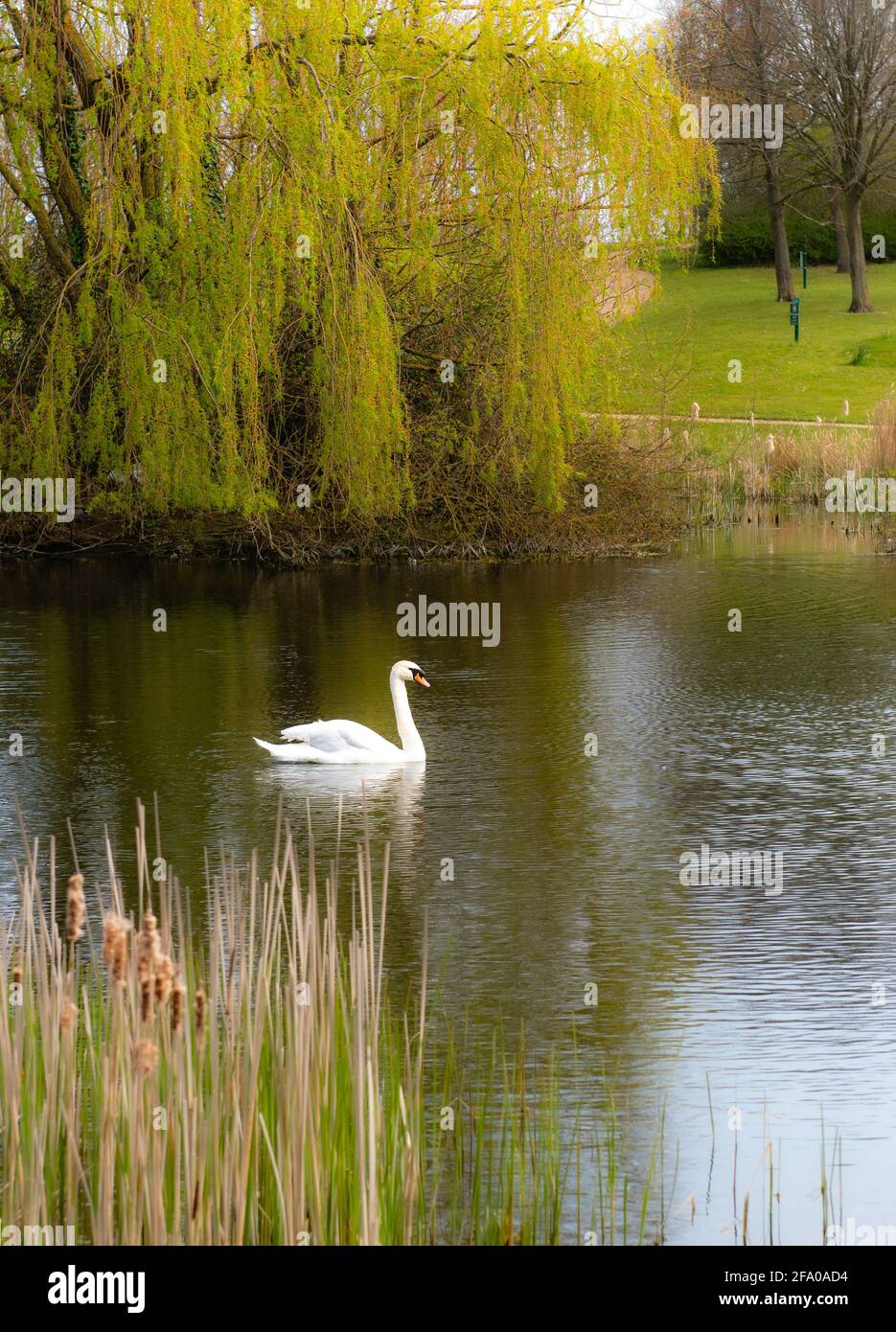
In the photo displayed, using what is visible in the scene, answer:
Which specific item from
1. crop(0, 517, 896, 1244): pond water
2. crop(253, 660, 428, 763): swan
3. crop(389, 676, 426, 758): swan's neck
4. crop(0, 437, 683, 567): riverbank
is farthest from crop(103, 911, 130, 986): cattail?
crop(0, 437, 683, 567): riverbank

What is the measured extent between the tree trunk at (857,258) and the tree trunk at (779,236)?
181 centimetres

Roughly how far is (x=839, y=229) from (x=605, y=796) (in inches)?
2075

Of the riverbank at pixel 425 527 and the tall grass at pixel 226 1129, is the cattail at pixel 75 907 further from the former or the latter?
the riverbank at pixel 425 527

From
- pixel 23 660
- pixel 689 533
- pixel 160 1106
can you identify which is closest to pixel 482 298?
pixel 689 533

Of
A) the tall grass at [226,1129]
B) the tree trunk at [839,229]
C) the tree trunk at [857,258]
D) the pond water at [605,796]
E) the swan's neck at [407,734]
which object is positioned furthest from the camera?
the tree trunk at [839,229]

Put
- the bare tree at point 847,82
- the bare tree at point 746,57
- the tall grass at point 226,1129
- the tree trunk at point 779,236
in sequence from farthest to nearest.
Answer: the tree trunk at point 779,236, the bare tree at point 746,57, the bare tree at point 847,82, the tall grass at point 226,1129

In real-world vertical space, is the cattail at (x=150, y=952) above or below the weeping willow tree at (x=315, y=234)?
below

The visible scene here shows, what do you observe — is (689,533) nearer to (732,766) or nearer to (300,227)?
(300,227)

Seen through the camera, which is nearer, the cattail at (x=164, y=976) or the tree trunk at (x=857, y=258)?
the cattail at (x=164, y=976)

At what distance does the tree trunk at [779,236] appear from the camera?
53625mm

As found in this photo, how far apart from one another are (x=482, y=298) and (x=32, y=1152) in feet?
68.2

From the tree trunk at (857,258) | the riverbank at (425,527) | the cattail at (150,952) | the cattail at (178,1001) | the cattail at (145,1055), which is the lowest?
the cattail at (145,1055)

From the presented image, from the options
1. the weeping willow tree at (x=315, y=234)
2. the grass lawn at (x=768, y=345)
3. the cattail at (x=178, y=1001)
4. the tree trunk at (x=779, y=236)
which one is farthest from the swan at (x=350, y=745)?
the tree trunk at (x=779, y=236)

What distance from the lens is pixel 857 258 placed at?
5459 cm
